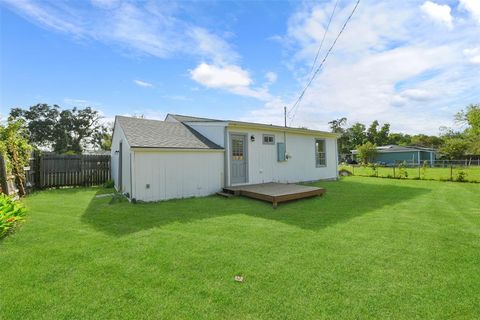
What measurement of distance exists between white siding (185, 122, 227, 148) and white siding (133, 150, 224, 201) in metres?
0.59

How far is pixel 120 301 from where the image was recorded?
2.36 meters

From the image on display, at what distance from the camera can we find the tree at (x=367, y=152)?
31.4 meters

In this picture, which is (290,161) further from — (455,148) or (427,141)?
(427,141)

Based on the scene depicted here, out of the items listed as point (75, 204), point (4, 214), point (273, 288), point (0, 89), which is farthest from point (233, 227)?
point (0, 89)

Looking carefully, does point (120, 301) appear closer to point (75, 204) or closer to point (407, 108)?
point (75, 204)

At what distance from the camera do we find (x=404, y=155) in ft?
108

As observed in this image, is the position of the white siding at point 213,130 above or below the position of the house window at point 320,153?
above

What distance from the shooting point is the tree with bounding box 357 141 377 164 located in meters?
31.4

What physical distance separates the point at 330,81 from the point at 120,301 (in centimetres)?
1016

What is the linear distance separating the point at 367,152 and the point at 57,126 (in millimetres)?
40035

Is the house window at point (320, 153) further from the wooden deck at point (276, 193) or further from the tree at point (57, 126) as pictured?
the tree at point (57, 126)

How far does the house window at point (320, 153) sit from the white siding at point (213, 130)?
18.8 ft

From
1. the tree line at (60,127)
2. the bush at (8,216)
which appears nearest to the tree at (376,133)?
the tree line at (60,127)

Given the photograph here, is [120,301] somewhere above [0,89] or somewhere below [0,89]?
below
